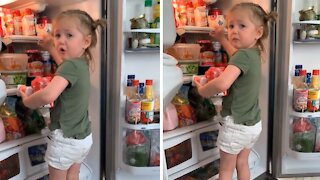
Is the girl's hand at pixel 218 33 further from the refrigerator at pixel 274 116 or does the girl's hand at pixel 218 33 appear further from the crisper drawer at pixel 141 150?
the crisper drawer at pixel 141 150

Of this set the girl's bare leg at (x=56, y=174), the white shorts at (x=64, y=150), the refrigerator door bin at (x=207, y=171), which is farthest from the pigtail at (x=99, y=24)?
the refrigerator door bin at (x=207, y=171)

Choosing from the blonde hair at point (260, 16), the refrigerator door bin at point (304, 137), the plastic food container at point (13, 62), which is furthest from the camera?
the refrigerator door bin at point (304, 137)

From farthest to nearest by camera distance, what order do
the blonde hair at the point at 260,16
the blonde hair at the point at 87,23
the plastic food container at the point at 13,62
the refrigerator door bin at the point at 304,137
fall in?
1. the refrigerator door bin at the point at 304,137
2. the blonde hair at the point at 260,16
3. the blonde hair at the point at 87,23
4. the plastic food container at the point at 13,62

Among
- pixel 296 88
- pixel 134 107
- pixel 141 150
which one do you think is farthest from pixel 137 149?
pixel 296 88

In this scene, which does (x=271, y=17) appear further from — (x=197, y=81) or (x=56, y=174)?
(x=56, y=174)

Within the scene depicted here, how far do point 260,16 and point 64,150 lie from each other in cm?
70

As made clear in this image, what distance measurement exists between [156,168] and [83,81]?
0.37m

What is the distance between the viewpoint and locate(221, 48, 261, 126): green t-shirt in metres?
1.15

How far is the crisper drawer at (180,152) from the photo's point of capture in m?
1.16

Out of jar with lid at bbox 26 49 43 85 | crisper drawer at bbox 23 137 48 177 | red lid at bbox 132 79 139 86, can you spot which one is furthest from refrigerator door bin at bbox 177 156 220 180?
jar with lid at bbox 26 49 43 85

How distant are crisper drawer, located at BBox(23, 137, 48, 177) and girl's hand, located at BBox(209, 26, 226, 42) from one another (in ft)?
1.82

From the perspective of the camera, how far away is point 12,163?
0.97m

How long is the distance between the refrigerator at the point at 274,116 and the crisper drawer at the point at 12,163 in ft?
1.32

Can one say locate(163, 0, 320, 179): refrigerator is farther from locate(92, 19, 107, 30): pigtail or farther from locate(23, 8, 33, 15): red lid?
locate(23, 8, 33, 15): red lid
